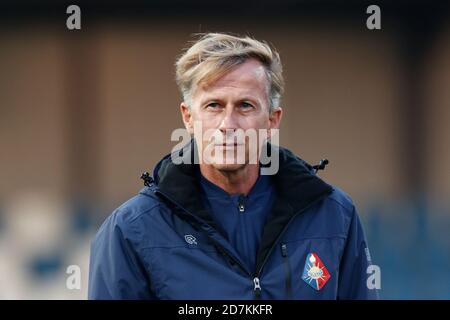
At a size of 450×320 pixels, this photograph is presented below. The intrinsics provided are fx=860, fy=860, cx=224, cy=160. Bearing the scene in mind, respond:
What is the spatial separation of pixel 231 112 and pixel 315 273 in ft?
1.62

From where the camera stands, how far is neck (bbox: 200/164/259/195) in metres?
2.44

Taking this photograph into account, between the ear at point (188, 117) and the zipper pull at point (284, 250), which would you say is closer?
the zipper pull at point (284, 250)

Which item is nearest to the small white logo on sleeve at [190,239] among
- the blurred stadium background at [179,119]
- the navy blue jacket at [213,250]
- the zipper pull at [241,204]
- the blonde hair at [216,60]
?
the navy blue jacket at [213,250]

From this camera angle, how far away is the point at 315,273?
2326mm

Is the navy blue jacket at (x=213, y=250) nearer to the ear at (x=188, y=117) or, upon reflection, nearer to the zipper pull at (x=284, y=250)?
the zipper pull at (x=284, y=250)

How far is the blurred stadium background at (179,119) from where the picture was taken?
220 inches

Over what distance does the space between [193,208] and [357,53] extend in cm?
357

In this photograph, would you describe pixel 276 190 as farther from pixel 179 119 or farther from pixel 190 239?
pixel 179 119

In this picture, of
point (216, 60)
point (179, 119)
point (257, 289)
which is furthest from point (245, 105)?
point (179, 119)

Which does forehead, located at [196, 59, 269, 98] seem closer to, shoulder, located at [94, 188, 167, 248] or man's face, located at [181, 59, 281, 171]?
man's face, located at [181, 59, 281, 171]
